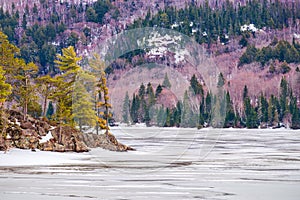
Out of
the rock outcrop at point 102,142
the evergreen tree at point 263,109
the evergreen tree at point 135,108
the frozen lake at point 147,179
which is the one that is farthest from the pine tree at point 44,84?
the evergreen tree at point 263,109

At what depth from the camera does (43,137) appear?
54094 millimetres

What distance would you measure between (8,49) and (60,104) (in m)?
7.25

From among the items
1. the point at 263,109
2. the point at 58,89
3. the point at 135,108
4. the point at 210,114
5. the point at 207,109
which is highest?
the point at 135,108

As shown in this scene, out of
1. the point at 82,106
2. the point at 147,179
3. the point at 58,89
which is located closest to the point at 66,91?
the point at 58,89

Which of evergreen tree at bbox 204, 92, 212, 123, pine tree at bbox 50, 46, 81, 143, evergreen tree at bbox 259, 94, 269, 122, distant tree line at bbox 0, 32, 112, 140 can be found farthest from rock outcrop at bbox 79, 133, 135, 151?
evergreen tree at bbox 259, 94, 269, 122

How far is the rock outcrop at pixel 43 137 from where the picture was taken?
50750 millimetres

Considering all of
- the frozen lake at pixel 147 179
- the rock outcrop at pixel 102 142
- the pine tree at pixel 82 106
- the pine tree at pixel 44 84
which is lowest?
the frozen lake at pixel 147 179

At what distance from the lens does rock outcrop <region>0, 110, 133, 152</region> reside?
167 feet

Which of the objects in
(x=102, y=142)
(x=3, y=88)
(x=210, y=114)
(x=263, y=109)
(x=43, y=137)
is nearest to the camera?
(x=3, y=88)

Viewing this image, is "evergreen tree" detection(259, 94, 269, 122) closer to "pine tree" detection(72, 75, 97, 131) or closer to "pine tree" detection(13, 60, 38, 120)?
"pine tree" detection(72, 75, 97, 131)

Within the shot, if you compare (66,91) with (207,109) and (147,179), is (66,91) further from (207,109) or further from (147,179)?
(207,109)

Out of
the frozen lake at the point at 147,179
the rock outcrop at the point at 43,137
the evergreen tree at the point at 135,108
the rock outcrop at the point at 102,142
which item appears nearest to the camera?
the frozen lake at the point at 147,179

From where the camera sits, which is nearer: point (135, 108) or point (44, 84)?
point (44, 84)

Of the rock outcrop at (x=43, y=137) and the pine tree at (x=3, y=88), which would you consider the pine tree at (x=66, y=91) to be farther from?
the pine tree at (x=3, y=88)
